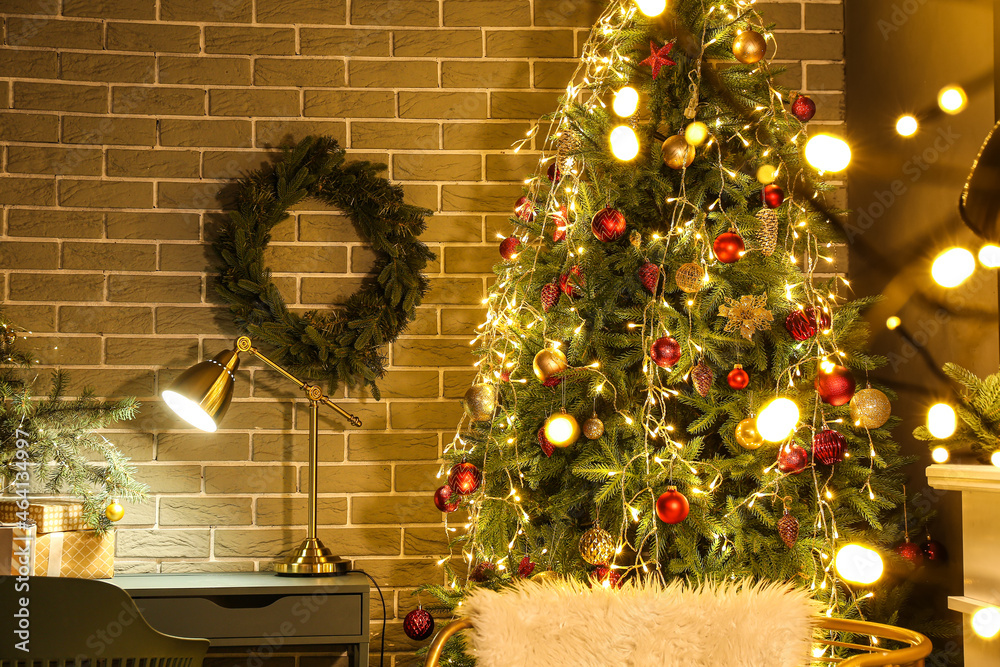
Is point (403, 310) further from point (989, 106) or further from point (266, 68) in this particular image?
point (989, 106)

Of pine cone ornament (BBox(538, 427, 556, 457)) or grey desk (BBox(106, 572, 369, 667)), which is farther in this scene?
grey desk (BBox(106, 572, 369, 667))

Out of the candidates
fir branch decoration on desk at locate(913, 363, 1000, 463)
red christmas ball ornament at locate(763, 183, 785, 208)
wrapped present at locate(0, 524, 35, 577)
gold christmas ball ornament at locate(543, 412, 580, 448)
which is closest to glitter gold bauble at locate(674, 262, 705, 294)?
red christmas ball ornament at locate(763, 183, 785, 208)

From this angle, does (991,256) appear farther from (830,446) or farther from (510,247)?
(510,247)

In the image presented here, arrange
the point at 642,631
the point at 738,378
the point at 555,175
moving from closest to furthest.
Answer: the point at 642,631 → the point at 738,378 → the point at 555,175

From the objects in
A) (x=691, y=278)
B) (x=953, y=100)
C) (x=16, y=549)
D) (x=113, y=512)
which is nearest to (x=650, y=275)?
(x=691, y=278)

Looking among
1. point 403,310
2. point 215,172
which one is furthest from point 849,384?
point 215,172

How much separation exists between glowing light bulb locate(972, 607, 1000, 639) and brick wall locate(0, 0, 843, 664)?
1289mm

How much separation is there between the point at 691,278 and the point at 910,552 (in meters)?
0.79

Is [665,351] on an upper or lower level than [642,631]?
upper

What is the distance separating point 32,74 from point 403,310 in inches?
49.5

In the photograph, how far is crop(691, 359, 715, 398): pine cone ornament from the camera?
1467 mm

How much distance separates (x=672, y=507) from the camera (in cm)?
134

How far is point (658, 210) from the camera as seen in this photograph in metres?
1.56

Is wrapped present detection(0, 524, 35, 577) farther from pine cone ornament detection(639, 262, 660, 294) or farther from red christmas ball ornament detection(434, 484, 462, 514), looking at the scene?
pine cone ornament detection(639, 262, 660, 294)
